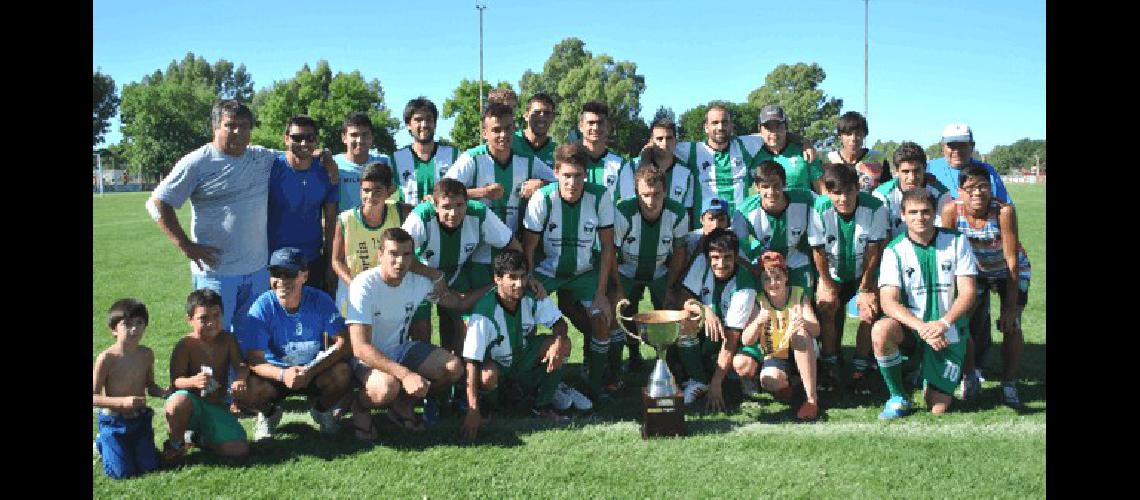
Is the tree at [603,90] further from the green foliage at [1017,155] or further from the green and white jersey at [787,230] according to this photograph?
the green foliage at [1017,155]

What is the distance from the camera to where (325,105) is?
54.2m

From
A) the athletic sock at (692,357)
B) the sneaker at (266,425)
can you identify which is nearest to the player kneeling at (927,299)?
the athletic sock at (692,357)

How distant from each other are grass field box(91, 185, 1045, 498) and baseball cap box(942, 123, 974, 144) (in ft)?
5.78

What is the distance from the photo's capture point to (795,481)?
373 cm

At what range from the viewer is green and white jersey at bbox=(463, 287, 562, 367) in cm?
460

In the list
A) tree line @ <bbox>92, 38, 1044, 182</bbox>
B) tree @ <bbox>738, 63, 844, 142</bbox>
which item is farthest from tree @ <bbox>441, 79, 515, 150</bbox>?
tree @ <bbox>738, 63, 844, 142</bbox>

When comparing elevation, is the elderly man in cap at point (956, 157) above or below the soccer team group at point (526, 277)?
above

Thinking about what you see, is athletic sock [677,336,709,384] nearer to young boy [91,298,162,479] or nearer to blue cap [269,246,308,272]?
blue cap [269,246,308,272]

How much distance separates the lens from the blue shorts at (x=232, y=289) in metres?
4.96

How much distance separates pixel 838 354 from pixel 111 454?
4368mm

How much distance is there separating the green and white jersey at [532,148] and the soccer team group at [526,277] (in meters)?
0.02
